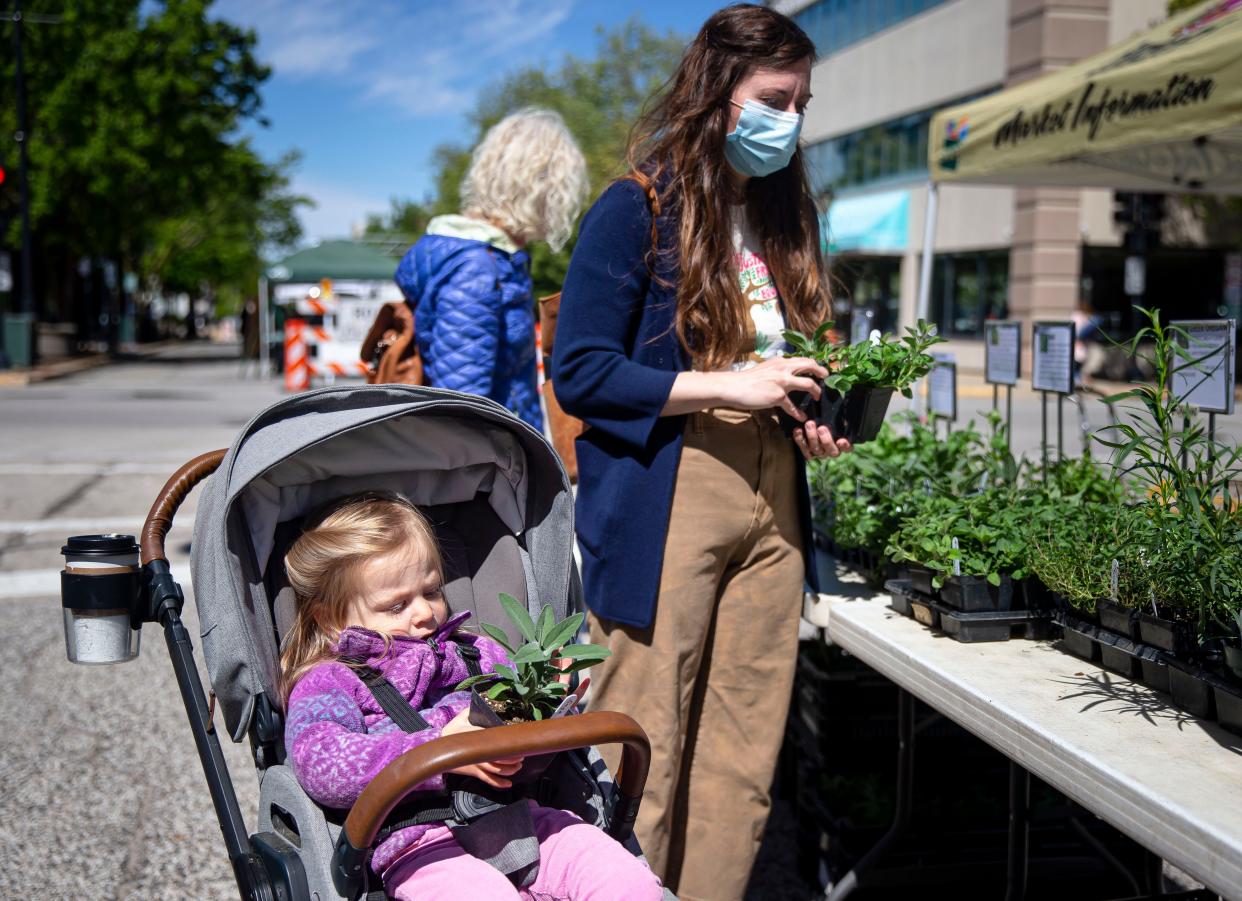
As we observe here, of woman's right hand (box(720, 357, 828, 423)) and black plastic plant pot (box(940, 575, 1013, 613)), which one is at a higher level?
woman's right hand (box(720, 357, 828, 423))

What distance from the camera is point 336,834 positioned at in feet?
5.94

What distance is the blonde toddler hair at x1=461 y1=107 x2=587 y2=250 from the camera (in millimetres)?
3508

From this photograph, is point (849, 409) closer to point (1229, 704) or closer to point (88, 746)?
point (1229, 704)

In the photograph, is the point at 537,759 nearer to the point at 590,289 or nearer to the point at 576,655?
the point at 576,655

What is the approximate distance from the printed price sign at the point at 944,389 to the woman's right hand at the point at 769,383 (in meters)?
1.61

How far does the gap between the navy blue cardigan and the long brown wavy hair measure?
0.04 meters

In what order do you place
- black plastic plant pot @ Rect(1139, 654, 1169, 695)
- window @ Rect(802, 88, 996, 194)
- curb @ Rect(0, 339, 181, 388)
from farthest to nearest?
window @ Rect(802, 88, 996, 194)
curb @ Rect(0, 339, 181, 388)
black plastic plant pot @ Rect(1139, 654, 1169, 695)

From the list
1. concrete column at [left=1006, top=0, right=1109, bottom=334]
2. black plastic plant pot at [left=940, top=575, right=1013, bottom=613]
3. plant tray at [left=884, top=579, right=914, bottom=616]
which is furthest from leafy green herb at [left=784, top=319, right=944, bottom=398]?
concrete column at [left=1006, top=0, right=1109, bottom=334]

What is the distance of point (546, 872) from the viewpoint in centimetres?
187

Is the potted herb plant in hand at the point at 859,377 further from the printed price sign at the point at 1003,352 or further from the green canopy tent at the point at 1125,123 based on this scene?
the green canopy tent at the point at 1125,123

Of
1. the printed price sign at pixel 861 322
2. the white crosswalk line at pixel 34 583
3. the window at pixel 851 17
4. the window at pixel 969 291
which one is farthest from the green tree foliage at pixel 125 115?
the printed price sign at pixel 861 322

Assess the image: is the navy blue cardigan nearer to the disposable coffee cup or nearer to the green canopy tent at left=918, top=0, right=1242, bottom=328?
the disposable coffee cup

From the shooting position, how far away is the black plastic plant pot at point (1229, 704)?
170cm

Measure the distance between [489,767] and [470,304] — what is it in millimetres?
1950
